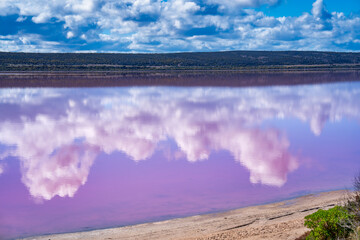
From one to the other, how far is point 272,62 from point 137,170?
119346mm

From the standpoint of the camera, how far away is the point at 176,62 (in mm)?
121688

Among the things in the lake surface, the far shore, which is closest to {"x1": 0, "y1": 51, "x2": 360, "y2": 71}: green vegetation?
Answer: the far shore

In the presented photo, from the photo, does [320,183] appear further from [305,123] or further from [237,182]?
[305,123]

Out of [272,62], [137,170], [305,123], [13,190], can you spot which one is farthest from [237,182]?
→ [272,62]

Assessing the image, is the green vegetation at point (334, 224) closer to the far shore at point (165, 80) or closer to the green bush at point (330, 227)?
Answer: the green bush at point (330, 227)

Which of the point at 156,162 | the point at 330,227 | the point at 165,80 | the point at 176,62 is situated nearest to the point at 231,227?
the point at 330,227

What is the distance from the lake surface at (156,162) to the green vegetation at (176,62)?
77.4 metres

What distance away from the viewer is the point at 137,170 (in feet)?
45.0

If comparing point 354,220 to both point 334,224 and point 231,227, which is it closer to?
point 334,224

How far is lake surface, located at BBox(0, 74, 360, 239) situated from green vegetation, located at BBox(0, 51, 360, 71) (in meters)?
77.4

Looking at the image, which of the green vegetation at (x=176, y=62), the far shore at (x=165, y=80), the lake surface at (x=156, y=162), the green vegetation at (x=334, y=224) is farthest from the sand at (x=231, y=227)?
the green vegetation at (x=176, y=62)

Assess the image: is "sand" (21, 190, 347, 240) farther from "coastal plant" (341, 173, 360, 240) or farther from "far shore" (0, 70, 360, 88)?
"far shore" (0, 70, 360, 88)

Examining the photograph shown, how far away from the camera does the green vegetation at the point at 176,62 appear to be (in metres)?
104

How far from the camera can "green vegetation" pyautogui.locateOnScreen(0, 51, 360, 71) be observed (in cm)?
10450
